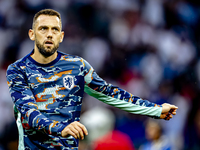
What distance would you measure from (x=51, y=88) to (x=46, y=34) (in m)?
0.43

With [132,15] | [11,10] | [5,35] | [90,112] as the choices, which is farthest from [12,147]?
[132,15]

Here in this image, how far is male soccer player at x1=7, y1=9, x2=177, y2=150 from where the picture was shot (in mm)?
2527

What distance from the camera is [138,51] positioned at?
20.9 feet

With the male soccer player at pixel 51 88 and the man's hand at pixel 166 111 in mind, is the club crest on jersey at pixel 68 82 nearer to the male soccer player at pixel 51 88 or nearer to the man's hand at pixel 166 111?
the male soccer player at pixel 51 88

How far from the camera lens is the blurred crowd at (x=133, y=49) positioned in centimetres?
582

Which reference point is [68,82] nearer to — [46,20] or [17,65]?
[17,65]

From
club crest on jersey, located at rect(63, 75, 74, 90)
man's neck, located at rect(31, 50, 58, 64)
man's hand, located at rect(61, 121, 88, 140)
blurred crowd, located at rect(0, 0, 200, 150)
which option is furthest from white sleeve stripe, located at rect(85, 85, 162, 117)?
blurred crowd, located at rect(0, 0, 200, 150)

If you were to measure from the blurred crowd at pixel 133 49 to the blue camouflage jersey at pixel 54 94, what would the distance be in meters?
2.70

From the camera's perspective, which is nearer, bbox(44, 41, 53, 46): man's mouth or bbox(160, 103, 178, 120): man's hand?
bbox(44, 41, 53, 46): man's mouth

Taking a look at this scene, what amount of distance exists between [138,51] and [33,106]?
167 inches

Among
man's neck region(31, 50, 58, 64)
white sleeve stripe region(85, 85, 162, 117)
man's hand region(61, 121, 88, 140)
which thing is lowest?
man's hand region(61, 121, 88, 140)

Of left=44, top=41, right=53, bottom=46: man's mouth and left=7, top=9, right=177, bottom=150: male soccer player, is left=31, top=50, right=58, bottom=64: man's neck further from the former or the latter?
left=44, top=41, right=53, bottom=46: man's mouth

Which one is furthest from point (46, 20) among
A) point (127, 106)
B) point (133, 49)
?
point (133, 49)

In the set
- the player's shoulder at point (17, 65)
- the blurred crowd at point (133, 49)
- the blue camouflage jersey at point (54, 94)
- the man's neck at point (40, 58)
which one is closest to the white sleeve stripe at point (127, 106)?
the blue camouflage jersey at point (54, 94)
